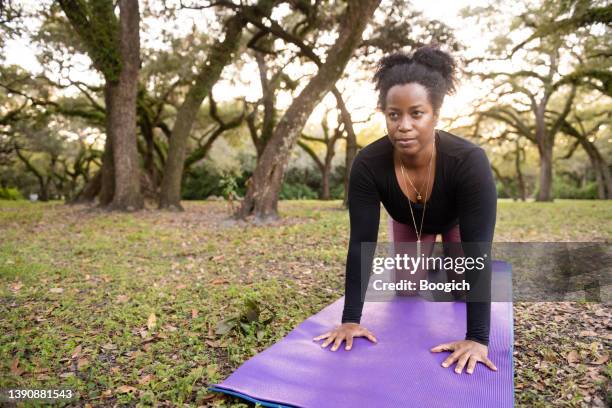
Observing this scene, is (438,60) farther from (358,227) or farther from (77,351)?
(77,351)

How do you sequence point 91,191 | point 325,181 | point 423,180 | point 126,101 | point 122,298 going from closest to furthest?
point 423,180 < point 122,298 < point 126,101 < point 91,191 < point 325,181

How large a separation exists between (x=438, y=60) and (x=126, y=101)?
31.8 ft

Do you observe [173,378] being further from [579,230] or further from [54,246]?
[579,230]

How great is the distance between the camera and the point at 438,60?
2664mm

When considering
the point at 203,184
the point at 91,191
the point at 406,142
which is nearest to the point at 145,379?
the point at 406,142

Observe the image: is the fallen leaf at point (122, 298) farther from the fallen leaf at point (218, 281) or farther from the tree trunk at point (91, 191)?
the tree trunk at point (91, 191)

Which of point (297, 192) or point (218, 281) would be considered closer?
point (218, 281)

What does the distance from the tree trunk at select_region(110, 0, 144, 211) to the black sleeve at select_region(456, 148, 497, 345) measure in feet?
32.3

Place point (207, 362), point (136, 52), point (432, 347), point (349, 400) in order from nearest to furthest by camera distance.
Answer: point (349, 400)
point (432, 347)
point (207, 362)
point (136, 52)

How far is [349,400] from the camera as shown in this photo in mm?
2158

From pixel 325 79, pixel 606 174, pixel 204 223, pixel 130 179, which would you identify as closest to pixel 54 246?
pixel 204 223

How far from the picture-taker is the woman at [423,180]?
2.55 m

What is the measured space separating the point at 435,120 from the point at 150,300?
2.98 metres

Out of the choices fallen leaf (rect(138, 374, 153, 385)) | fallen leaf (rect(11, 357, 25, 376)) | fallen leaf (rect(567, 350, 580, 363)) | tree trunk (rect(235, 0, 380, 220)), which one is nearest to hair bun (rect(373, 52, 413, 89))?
fallen leaf (rect(567, 350, 580, 363))
